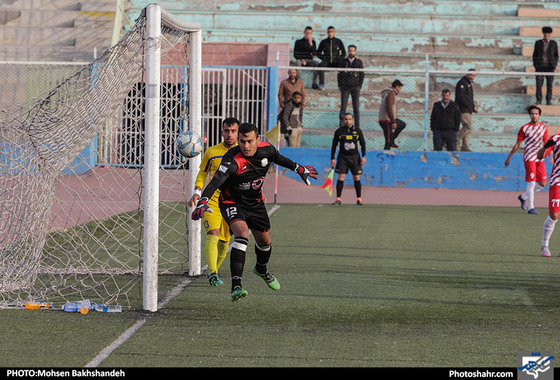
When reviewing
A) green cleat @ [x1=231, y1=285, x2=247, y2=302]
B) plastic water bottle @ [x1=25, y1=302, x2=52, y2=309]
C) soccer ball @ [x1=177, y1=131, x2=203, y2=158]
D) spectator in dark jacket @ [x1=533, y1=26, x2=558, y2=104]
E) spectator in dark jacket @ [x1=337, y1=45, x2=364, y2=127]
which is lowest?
plastic water bottle @ [x1=25, y1=302, x2=52, y2=309]

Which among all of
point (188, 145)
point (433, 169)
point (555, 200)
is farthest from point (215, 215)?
point (433, 169)

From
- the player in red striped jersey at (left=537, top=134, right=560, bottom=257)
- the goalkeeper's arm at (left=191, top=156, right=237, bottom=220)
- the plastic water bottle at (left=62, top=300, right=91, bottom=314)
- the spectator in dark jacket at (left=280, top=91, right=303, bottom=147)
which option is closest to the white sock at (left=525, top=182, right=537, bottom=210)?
the player in red striped jersey at (left=537, top=134, right=560, bottom=257)

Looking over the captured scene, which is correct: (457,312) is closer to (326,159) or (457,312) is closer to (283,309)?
(283,309)

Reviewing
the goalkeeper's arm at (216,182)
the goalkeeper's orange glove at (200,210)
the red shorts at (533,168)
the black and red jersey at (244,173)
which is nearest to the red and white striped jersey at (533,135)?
the red shorts at (533,168)

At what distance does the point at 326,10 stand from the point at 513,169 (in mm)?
9491

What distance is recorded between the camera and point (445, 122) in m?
20.7

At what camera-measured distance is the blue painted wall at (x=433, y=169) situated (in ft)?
68.1

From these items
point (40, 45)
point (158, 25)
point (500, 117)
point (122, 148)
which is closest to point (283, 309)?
point (158, 25)

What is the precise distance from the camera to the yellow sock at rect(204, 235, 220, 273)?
8.27 m

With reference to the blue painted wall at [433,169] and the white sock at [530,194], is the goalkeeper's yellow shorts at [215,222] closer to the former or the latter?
the white sock at [530,194]

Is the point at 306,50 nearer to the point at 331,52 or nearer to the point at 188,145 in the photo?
the point at 331,52

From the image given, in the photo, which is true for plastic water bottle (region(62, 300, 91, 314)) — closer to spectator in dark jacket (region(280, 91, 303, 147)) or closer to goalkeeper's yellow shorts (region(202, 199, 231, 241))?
goalkeeper's yellow shorts (region(202, 199, 231, 241))

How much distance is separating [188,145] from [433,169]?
13.8m

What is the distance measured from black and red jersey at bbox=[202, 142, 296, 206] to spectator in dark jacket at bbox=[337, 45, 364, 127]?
13.6m
